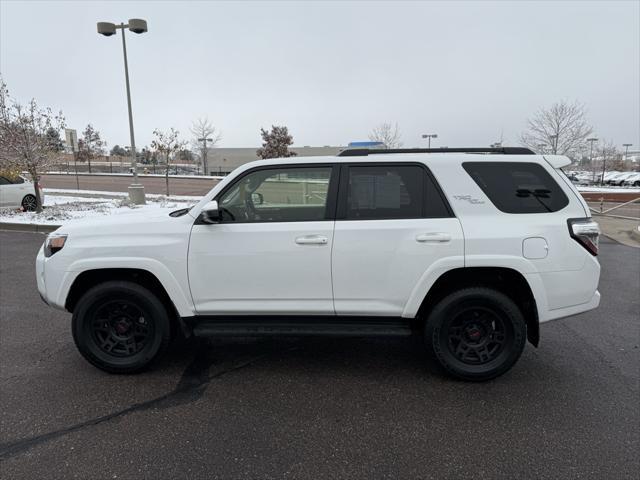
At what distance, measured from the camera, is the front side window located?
3.46 metres

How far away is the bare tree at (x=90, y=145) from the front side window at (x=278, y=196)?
209 feet

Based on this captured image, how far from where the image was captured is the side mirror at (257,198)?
356cm

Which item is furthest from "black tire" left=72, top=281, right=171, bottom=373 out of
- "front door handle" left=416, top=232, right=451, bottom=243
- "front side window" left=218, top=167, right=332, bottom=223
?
"front door handle" left=416, top=232, right=451, bottom=243

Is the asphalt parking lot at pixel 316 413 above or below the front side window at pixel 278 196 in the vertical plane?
below

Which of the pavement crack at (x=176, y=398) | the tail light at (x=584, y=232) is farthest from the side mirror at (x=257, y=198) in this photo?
the tail light at (x=584, y=232)

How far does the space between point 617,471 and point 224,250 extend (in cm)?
289

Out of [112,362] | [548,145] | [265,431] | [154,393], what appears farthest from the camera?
[548,145]

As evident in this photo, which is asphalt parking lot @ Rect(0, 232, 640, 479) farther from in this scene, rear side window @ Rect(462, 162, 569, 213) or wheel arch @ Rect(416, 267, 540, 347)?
rear side window @ Rect(462, 162, 569, 213)

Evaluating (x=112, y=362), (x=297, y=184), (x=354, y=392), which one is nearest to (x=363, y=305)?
(x=354, y=392)

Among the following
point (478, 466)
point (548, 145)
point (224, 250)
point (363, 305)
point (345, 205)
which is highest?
point (548, 145)

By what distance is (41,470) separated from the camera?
7.95 feet

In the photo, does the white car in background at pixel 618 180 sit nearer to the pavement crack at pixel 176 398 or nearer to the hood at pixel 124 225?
the pavement crack at pixel 176 398

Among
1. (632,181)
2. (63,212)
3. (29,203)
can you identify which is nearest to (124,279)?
(63,212)

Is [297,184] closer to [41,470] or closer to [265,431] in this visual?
[265,431]
